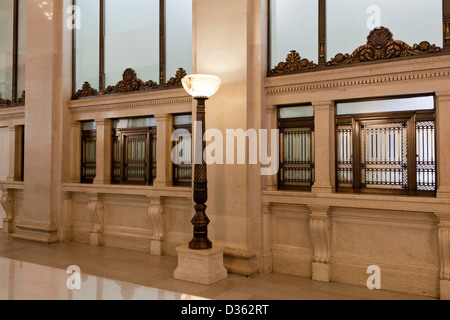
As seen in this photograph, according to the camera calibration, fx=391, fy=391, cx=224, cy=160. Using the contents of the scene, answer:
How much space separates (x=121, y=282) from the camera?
3553 mm

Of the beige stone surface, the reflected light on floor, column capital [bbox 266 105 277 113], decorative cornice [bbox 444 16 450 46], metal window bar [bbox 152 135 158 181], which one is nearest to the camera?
the reflected light on floor

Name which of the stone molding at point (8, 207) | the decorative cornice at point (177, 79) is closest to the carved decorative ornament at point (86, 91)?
the decorative cornice at point (177, 79)

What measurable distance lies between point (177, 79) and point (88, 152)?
2.76 meters

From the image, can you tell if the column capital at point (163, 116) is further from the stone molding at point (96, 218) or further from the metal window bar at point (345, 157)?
the metal window bar at point (345, 157)

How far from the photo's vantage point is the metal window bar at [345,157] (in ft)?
18.5

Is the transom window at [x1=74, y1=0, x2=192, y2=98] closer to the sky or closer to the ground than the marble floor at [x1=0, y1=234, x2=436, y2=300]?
closer to the sky

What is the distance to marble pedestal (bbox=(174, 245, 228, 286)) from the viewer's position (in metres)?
5.35

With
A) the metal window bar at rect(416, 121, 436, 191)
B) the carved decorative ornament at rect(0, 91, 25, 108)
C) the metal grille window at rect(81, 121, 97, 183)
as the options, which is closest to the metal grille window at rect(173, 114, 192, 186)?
the metal grille window at rect(81, 121, 97, 183)

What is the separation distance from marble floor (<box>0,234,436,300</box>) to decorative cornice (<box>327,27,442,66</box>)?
315 centimetres

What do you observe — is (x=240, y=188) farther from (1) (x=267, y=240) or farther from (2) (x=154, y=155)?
(2) (x=154, y=155)

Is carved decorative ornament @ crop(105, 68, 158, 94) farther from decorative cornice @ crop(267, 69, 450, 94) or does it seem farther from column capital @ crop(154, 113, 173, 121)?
decorative cornice @ crop(267, 69, 450, 94)

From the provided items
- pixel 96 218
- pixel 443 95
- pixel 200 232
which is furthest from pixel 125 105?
pixel 443 95

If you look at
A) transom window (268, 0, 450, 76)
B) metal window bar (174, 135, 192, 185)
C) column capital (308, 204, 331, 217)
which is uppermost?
transom window (268, 0, 450, 76)

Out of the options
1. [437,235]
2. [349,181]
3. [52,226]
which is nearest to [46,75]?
[52,226]
